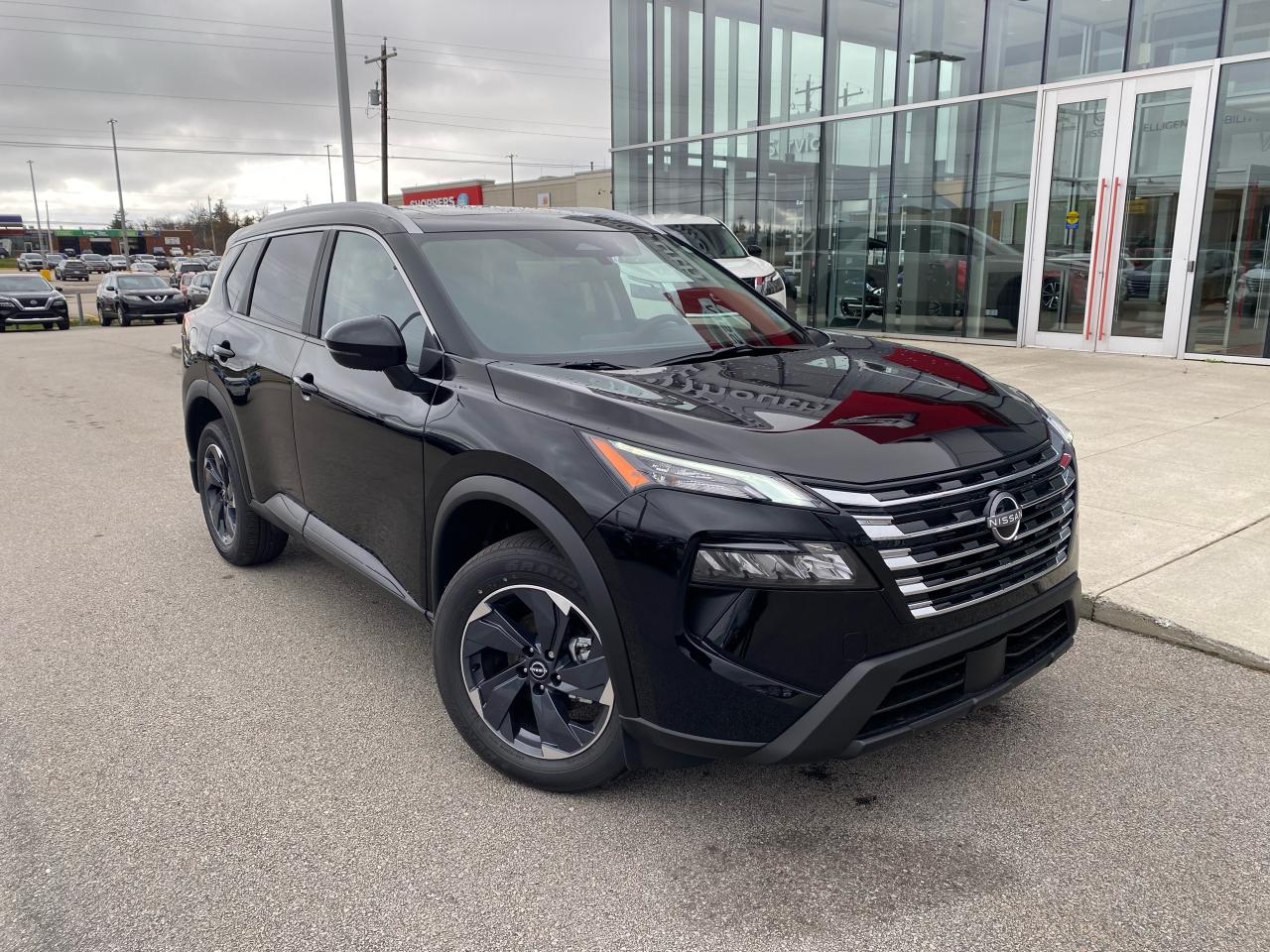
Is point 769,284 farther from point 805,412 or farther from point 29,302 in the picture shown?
point 29,302

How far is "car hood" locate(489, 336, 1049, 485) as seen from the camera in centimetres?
251

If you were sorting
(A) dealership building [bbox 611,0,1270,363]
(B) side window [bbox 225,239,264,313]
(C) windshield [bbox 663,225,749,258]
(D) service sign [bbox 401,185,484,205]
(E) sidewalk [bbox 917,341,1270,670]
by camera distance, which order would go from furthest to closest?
1. (D) service sign [bbox 401,185,484,205]
2. (C) windshield [bbox 663,225,749,258]
3. (A) dealership building [bbox 611,0,1270,363]
4. (B) side window [bbox 225,239,264,313]
5. (E) sidewalk [bbox 917,341,1270,670]

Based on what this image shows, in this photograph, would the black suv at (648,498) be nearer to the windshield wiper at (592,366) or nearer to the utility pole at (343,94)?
the windshield wiper at (592,366)

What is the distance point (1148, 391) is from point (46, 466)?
33.3ft

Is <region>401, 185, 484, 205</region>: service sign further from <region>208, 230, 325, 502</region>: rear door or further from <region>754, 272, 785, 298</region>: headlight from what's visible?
<region>208, 230, 325, 502</region>: rear door

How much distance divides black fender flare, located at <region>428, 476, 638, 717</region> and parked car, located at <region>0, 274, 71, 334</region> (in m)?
28.9

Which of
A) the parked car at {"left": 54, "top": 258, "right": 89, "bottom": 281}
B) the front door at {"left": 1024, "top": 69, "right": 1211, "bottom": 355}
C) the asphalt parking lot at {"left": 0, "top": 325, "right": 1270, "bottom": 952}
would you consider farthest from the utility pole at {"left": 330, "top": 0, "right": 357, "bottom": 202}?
the parked car at {"left": 54, "top": 258, "right": 89, "bottom": 281}

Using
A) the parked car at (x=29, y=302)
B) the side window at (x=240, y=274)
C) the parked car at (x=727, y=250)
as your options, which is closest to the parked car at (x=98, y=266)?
the parked car at (x=29, y=302)

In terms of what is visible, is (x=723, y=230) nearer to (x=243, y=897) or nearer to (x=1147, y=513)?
(x=1147, y=513)

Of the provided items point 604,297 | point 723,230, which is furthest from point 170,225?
point 604,297

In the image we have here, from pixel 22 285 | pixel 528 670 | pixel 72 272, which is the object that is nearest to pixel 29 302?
pixel 22 285

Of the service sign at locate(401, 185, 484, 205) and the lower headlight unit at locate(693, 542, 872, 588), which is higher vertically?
the service sign at locate(401, 185, 484, 205)

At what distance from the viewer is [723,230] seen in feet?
46.2

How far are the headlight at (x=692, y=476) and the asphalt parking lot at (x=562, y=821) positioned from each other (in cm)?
104
